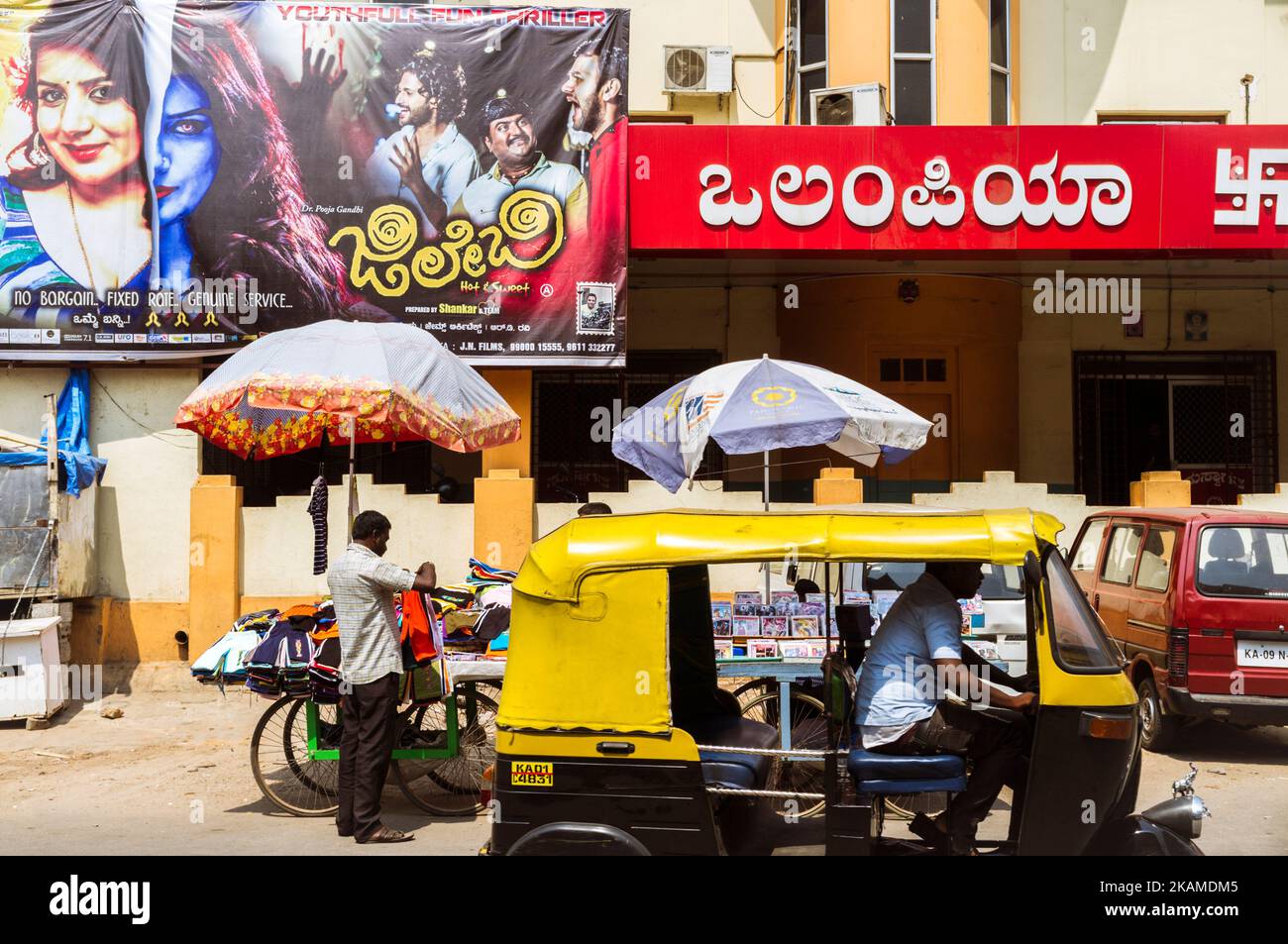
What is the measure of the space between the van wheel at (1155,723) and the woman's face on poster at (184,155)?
10.5 m

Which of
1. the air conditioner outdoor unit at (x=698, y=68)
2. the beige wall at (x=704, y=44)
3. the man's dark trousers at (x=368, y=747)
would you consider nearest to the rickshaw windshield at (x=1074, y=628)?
the man's dark trousers at (x=368, y=747)

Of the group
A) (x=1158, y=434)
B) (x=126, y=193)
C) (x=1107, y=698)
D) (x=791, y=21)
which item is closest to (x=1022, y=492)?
(x=1158, y=434)

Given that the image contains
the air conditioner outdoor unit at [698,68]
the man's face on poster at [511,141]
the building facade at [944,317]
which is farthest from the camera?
the air conditioner outdoor unit at [698,68]

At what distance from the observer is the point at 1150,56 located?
1727cm

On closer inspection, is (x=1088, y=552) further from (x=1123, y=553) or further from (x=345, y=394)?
(x=345, y=394)

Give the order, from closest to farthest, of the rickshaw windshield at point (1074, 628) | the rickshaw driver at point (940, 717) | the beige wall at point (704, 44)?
the rickshaw windshield at point (1074, 628) → the rickshaw driver at point (940, 717) → the beige wall at point (704, 44)

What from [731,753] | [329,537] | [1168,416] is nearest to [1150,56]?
[1168,416]

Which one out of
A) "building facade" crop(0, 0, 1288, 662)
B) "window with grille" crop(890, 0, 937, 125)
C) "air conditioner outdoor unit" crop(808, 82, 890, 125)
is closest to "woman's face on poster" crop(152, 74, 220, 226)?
"building facade" crop(0, 0, 1288, 662)

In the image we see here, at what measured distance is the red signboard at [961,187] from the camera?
1319 centimetres

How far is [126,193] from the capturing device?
13.2 meters

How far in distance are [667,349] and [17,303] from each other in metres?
7.87

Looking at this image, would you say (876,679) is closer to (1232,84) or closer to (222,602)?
(222,602)

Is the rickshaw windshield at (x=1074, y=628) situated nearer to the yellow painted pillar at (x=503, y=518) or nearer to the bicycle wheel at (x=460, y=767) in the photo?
the bicycle wheel at (x=460, y=767)

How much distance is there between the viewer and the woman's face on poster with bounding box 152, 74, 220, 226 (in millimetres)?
13148
